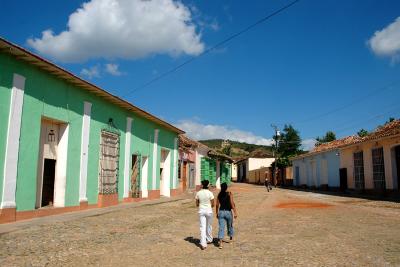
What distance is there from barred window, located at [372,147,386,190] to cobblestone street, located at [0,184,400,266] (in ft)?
41.3

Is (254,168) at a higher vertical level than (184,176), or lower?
higher

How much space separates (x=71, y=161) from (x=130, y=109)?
534 centimetres

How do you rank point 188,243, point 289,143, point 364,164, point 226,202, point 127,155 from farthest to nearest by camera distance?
point 289,143 < point 364,164 < point 127,155 < point 188,243 < point 226,202

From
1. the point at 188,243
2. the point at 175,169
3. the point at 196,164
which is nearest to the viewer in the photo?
the point at 188,243

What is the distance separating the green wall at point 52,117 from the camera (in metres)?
10.6

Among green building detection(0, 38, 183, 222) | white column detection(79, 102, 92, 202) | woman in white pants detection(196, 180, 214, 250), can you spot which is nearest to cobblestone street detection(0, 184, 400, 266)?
woman in white pants detection(196, 180, 214, 250)

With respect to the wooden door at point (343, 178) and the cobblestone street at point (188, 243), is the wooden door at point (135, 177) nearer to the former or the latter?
the cobblestone street at point (188, 243)

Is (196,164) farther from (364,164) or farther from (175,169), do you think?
(364,164)

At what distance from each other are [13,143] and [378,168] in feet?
70.0

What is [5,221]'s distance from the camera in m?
10.2

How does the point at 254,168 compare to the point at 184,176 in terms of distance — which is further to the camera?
the point at 254,168

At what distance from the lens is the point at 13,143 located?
1058 centimetres

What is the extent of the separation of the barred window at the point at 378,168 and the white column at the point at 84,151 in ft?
58.8

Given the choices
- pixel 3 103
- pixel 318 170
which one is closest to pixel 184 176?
pixel 318 170
